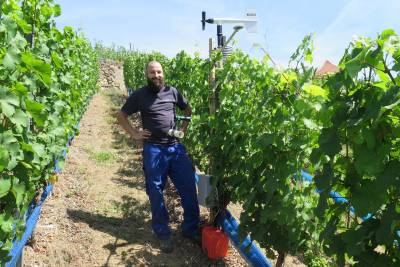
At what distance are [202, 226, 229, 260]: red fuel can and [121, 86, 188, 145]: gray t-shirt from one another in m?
0.97

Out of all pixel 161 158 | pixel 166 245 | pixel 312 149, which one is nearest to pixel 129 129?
pixel 161 158

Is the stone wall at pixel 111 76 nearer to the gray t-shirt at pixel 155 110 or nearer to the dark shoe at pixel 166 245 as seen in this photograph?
the gray t-shirt at pixel 155 110

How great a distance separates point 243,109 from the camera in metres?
3.82

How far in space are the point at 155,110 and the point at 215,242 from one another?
1.39 m

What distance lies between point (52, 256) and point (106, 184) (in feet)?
8.32

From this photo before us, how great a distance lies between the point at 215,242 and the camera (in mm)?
3943

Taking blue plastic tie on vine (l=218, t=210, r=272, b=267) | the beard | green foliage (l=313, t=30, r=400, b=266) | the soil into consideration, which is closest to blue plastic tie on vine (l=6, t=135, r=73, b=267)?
the soil

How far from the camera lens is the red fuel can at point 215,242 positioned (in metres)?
3.95

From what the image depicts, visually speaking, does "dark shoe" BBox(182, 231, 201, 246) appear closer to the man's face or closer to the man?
the man

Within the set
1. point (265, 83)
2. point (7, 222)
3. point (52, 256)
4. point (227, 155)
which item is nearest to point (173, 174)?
point (227, 155)

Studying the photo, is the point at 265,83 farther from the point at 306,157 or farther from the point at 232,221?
the point at 232,221

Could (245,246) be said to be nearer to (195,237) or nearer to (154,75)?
(195,237)

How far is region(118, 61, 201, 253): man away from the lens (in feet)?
13.6

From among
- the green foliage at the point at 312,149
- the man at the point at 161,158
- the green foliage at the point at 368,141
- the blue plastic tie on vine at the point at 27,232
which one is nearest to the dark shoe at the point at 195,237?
the man at the point at 161,158
